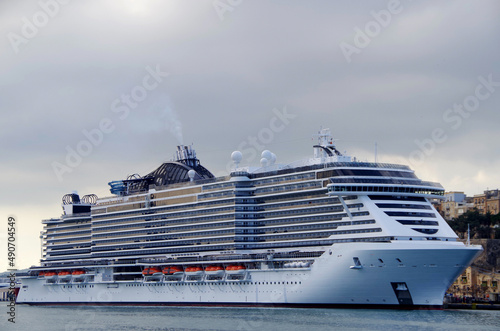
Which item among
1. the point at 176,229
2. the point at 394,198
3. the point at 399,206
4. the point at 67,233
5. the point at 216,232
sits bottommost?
the point at 216,232

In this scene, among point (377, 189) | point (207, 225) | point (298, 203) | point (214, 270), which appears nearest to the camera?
point (377, 189)

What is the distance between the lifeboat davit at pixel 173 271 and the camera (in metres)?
83.4

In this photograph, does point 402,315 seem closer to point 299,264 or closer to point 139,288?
point 299,264

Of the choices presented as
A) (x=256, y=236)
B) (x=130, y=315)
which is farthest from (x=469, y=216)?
(x=130, y=315)

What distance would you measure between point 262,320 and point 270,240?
46.5 feet

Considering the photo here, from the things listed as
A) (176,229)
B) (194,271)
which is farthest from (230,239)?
(176,229)

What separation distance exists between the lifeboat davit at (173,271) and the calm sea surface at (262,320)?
3939mm

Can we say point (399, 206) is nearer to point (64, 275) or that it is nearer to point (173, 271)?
point (173, 271)

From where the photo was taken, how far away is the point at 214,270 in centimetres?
7894

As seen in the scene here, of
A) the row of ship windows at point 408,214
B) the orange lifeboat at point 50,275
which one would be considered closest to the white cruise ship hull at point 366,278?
the row of ship windows at point 408,214

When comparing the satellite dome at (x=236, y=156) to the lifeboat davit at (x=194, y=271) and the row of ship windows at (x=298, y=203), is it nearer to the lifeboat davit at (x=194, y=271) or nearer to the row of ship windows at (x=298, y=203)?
the row of ship windows at (x=298, y=203)

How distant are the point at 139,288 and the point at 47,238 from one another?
26284 mm

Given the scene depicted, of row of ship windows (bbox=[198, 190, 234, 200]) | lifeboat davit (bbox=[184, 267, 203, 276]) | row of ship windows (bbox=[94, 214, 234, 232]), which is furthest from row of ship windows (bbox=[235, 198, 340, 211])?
lifeboat davit (bbox=[184, 267, 203, 276])

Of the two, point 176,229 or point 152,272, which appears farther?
point 176,229
